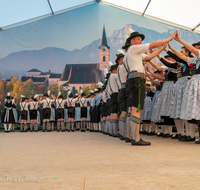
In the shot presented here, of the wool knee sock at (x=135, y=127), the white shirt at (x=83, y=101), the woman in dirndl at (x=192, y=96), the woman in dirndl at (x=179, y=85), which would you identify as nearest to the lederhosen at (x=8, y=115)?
the white shirt at (x=83, y=101)

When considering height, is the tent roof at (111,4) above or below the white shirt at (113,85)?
above

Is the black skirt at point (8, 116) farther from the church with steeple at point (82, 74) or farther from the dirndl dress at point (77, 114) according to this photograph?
the church with steeple at point (82, 74)

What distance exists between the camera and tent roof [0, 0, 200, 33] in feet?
45.6

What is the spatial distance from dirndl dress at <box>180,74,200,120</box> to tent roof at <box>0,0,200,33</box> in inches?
405

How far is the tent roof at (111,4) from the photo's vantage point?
1391 cm

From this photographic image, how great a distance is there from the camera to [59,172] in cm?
Result: 181

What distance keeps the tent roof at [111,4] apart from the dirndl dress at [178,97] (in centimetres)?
992

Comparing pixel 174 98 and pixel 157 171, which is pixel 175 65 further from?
pixel 157 171

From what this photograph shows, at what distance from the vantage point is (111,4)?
19938 millimetres

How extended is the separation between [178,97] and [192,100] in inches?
19.8

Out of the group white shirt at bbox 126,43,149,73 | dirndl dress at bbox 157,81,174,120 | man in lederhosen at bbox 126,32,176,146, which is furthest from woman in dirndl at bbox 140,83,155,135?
white shirt at bbox 126,43,149,73

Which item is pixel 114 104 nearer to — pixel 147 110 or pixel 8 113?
pixel 147 110

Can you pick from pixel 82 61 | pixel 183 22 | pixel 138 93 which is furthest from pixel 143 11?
pixel 138 93

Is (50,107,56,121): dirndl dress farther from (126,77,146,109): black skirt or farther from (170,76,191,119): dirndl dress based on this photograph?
(126,77,146,109): black skirt
